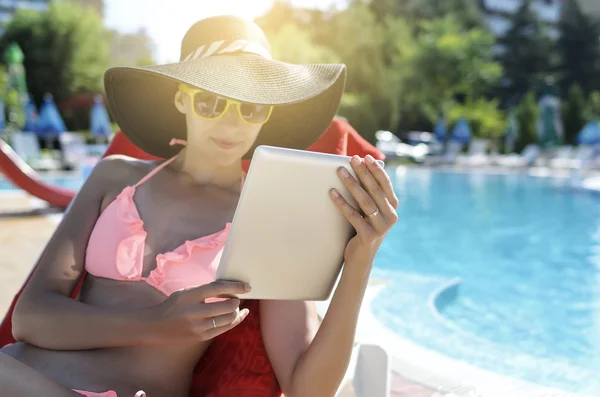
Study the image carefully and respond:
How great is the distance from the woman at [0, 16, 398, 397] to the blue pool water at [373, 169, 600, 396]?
2.23m

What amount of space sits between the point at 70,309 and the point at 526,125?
28877mm

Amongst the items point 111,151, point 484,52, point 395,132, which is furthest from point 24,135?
point 484,52

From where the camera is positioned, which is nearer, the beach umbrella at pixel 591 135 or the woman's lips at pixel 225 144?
the woman's lips at pixel 225 144

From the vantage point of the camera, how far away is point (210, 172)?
62.1 inches

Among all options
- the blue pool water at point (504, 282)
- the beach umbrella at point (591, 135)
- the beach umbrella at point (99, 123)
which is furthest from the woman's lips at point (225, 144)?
the beach umbrella at point (591, 135)

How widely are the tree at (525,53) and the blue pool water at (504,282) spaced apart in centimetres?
2945

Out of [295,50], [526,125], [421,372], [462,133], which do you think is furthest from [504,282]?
[295,50]

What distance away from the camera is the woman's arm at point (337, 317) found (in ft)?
3.82

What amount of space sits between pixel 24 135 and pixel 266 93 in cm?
1735

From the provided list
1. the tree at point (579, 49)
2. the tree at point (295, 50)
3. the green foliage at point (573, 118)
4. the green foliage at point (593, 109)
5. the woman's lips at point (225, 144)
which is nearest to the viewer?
the woman's lips at point (225, 144)

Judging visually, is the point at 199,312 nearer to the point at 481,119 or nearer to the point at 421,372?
the point at 421,372

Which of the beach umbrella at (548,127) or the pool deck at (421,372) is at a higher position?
the pool deck at (421,372)

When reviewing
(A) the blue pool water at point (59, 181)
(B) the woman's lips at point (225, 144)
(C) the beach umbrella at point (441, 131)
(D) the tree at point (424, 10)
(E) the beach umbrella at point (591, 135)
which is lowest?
(C) the beach umbrella at point (441, 131)

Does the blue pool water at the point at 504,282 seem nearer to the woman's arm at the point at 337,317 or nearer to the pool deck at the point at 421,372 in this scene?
the pool deck at the point at 421,372
